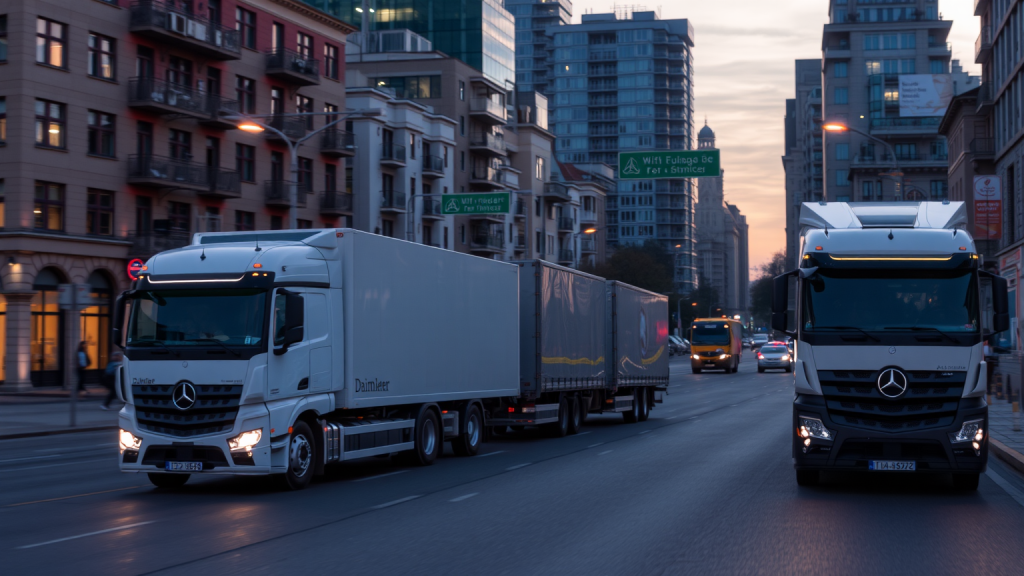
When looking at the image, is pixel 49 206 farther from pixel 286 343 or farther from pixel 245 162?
pixel 286 343

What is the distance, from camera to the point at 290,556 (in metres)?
9.18

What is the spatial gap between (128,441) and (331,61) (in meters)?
48.2

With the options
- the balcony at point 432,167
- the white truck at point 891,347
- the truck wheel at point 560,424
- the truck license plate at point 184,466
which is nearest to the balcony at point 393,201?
the balcony at point 432,167

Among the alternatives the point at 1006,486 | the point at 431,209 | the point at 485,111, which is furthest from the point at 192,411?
the point at 485,111

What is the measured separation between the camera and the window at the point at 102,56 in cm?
4272

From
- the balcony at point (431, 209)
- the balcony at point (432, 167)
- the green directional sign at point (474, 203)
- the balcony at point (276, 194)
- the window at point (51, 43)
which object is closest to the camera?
the window at point (51, 43)

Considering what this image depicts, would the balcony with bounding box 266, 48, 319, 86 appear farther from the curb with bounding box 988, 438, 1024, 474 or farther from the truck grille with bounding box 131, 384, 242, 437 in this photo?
the truck grille with bounding box 131, 384, 242, 437

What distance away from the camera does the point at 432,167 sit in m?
73.7

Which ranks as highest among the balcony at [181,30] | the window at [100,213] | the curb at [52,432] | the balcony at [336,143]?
the balcony at [181,30]

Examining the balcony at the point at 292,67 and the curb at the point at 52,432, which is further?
the balcony at the point at 292,67

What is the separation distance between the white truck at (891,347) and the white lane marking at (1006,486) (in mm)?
533

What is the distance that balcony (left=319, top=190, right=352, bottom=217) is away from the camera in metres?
57.5

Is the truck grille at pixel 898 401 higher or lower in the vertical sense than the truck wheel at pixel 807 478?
higher

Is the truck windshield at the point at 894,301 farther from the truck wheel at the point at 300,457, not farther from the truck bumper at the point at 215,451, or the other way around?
the truck bumper at the point at 215,451
